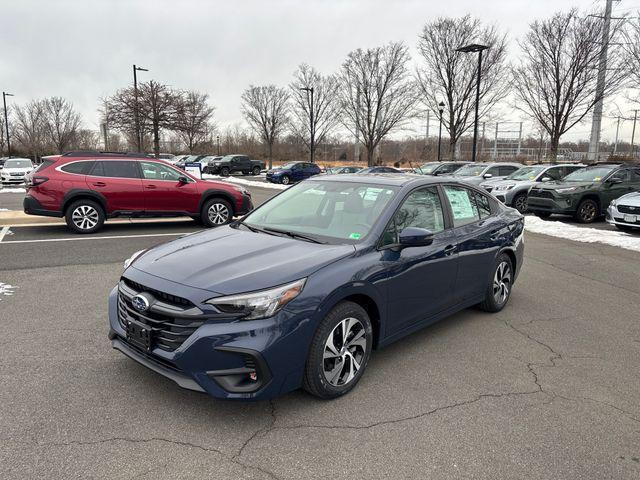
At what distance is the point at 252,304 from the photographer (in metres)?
2.92

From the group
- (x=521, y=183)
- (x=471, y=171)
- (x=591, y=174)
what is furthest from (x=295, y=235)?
(x=471, y=171)

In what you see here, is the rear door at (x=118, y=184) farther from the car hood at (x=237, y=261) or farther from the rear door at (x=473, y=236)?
the rear door at (x=473, y=236)

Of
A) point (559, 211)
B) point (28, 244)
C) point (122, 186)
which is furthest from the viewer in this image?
point (559, 211)

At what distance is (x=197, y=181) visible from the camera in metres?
11.6

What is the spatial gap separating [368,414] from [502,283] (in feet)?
9.67

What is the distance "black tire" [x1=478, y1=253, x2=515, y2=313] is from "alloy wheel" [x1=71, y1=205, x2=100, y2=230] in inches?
340

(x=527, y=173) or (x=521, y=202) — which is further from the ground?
(x=527, y=173)

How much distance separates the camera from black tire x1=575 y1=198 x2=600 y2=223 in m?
13.5

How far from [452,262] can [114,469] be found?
3147 millimetres

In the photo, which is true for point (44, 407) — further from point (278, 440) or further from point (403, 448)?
point (403, 448)

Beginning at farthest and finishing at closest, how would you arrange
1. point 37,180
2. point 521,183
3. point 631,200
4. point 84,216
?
point 521,183
point 631,200
point 84,216
point 37,180

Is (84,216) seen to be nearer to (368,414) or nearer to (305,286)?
(305,286)

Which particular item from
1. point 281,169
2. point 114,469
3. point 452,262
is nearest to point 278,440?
point 114,469

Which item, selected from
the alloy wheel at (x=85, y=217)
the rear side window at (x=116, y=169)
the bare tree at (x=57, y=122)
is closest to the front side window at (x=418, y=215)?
the rear side window at (x=116, y=169)
